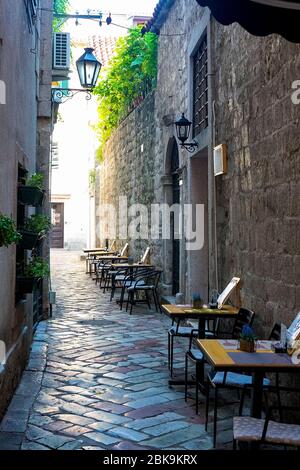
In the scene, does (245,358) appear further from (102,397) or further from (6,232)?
(102,397)

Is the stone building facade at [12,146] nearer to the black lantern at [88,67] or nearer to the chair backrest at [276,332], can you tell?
the chair backrest at [276,332]

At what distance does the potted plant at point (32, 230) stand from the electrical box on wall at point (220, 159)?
6.38 feet

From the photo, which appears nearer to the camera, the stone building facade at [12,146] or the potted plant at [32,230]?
the stone building facade at [12,146]

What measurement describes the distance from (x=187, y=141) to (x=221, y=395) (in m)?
4.48

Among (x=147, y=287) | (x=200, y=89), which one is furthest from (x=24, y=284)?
(x=147, y=287)

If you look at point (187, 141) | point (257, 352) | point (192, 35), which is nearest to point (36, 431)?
point (257, 352)

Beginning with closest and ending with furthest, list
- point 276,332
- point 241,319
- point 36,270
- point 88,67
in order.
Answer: point 276,332
point 241,319
point 36,270
point 88,67

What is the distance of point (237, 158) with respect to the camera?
540 centimetres

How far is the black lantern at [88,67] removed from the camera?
27.9 feet

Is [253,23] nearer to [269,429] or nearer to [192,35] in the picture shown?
[269,429]

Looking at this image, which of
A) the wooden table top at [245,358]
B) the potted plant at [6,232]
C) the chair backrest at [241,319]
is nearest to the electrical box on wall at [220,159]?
the chair backrest at [241,319]

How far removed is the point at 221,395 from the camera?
16.1ft

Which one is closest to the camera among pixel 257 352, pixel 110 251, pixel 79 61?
pixel 257 352

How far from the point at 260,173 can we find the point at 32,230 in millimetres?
2228
